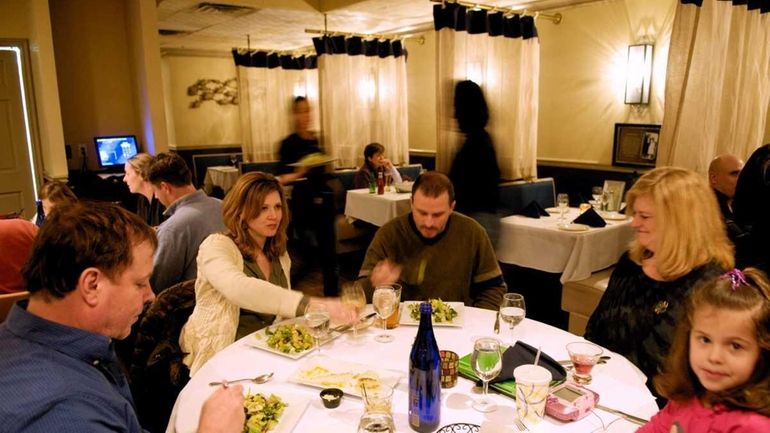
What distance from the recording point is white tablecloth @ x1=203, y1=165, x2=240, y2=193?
7.44m

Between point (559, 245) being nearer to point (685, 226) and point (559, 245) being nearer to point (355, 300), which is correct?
point (685, 226)

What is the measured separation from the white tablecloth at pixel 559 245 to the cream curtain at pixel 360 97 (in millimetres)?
3493

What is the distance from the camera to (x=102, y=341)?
108 centimetres

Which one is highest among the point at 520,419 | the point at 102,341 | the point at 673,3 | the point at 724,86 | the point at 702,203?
the point at 673,3

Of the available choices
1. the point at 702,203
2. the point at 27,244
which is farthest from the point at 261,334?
the point at 27,244

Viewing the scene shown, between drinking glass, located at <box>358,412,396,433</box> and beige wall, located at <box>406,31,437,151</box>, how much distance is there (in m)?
6.54

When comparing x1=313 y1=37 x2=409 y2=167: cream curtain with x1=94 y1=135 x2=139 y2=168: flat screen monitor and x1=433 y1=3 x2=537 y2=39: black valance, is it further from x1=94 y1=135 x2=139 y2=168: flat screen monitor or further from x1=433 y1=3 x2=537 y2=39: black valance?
x1=94 y1=135 x2=139 y2=168: flat screen monitor

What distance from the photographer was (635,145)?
212 inches

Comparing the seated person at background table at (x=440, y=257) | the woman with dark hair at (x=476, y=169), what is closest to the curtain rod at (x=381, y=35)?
the woman with dark hair at (x=476, y=169)

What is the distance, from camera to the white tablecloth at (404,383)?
4.26 ft

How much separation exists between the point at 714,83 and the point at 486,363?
4.10 metres

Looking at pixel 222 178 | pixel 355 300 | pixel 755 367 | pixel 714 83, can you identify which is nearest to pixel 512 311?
pixel 355 300

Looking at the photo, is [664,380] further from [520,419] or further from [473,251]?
[473,251]

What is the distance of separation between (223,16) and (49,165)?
108 inches
